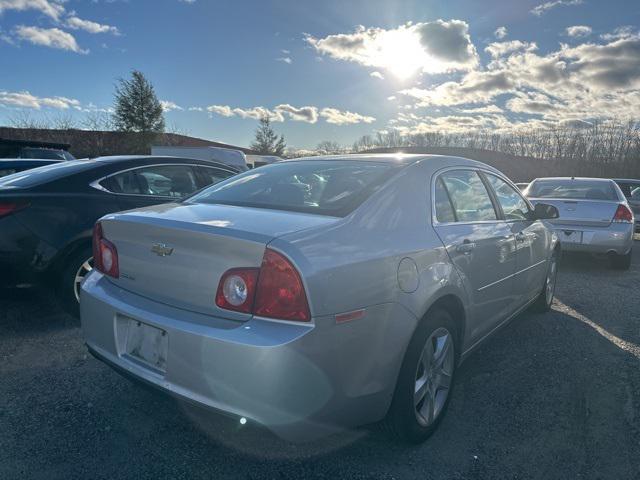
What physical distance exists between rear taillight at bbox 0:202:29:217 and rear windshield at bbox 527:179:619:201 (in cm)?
738

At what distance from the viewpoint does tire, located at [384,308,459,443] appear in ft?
7.45

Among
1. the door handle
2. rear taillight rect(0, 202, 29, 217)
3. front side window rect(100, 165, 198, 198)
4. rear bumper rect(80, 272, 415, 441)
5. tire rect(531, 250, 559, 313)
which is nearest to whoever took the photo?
rear bumper rect(80, 272, 415, 441)

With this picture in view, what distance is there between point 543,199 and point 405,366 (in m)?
6.33

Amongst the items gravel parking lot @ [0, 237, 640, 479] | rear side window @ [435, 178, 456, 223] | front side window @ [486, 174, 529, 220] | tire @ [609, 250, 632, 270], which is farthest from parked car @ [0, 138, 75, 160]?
tire @ [609, 250, 632, 270]

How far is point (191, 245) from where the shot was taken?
6.74ft

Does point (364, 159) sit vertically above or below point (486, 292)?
above

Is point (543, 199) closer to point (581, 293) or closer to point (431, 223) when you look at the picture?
point (581, 293)

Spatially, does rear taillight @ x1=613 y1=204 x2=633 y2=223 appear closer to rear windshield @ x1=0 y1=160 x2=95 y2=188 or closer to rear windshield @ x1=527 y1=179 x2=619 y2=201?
rear windshield @ x1=527 y1=179 x2=619 y2=201

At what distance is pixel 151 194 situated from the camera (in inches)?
184

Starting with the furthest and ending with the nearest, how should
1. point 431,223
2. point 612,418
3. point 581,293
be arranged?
point 581,293 → point 612,418 → point 431,223

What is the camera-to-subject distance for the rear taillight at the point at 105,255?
244cm

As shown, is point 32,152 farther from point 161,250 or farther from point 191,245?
point 191,245

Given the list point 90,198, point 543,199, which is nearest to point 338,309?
point 90,198

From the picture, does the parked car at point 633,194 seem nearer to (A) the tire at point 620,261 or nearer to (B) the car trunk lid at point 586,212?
(A) the tire at point 620,261
